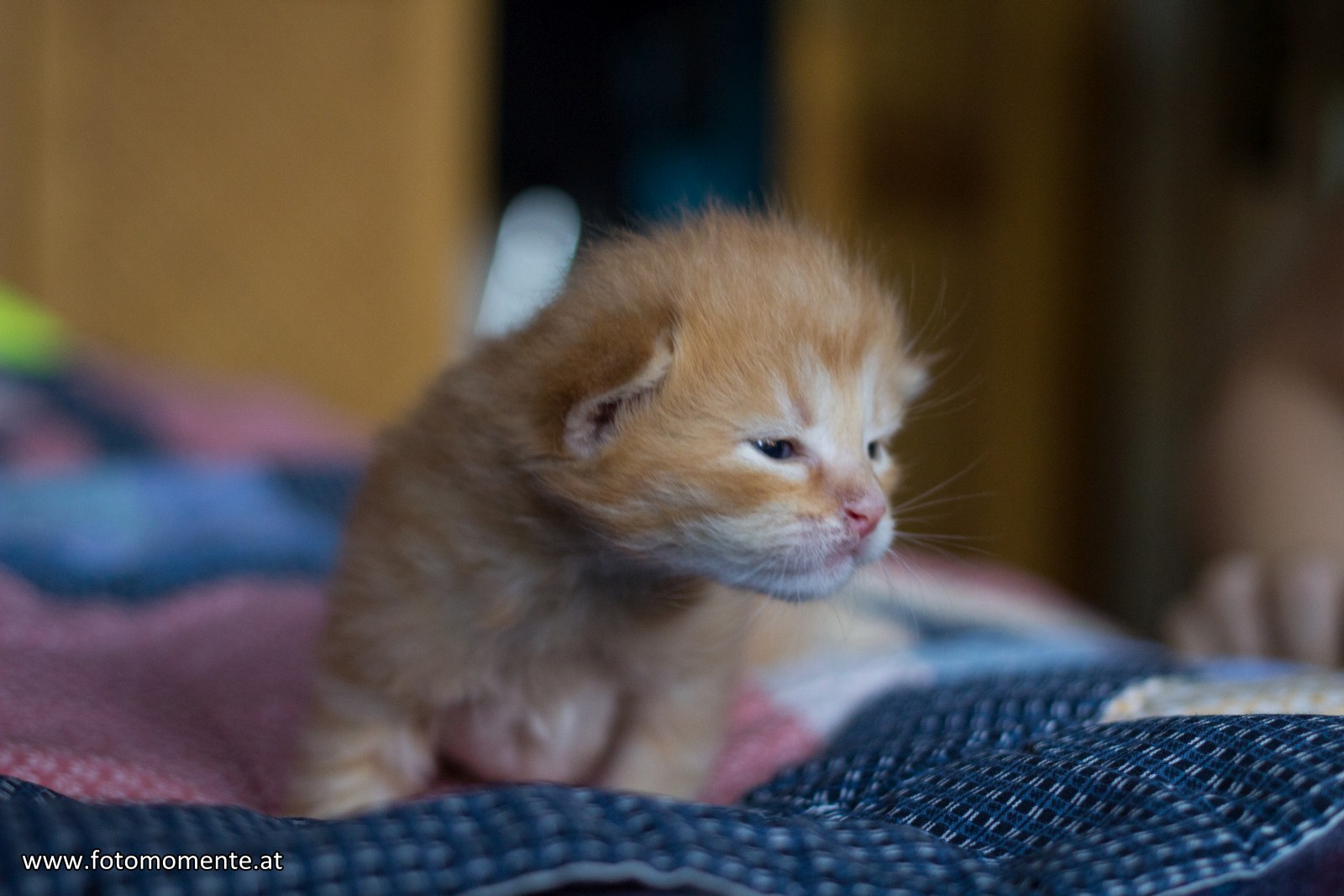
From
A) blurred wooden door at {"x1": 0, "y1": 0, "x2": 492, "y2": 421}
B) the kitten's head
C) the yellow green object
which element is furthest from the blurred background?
the kitten's head

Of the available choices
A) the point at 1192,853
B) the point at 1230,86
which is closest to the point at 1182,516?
the point at 1230,86

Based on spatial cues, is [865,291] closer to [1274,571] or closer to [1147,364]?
[1274,571]

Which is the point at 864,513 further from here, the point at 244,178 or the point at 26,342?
the point at 244,178

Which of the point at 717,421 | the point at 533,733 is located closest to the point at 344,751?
the point at 533,733

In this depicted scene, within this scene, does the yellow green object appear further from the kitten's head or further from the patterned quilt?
the kitten's head

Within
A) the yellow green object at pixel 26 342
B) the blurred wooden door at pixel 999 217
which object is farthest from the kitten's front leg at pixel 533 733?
the blurred wooden door at pixel 999 217

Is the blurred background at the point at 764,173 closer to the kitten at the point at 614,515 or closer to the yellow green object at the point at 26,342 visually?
the yellow green object at the point at 26,342
